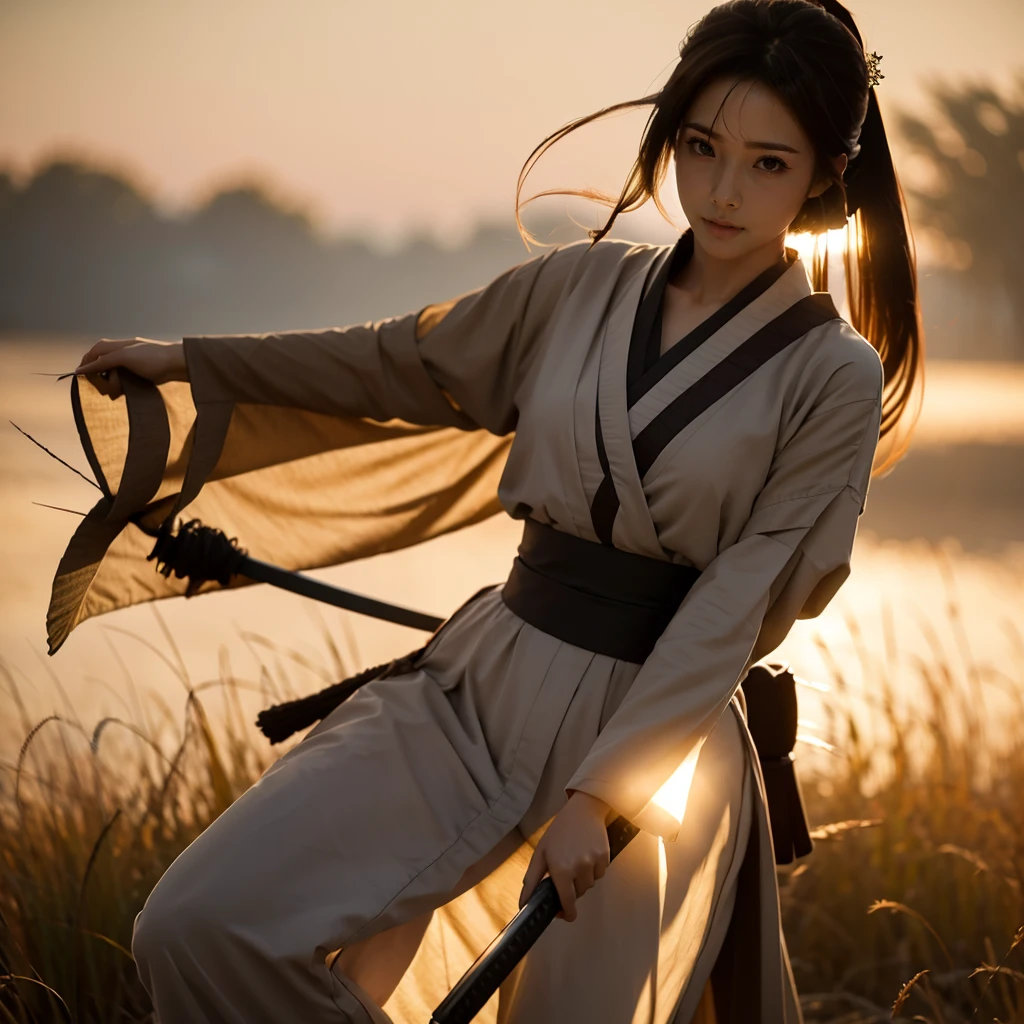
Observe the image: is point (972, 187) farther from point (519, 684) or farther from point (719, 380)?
point (519, 684)

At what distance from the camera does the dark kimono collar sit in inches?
55.7

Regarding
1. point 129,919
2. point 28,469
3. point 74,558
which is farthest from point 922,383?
point 28,469

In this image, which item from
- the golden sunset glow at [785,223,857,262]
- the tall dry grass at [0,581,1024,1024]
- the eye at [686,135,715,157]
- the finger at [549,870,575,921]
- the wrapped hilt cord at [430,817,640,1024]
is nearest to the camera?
the wrapped hilt cord at [430,817,640,1024]

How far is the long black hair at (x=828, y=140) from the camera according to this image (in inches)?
51.4

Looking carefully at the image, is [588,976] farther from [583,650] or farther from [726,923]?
[583,650]

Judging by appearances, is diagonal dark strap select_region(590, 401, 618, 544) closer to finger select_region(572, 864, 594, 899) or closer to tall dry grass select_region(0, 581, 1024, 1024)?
finger select_region(572, 864, 594, 899)

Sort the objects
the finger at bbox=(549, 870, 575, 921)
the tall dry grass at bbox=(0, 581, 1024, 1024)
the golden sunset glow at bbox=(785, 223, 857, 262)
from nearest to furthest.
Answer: the finger at bbox=(549, 870, 575, 921)
the golden sunset glow at bbox=(785, 223, 857, 262)
the tall dry grass at bbox=(0, 581, 1024, 1024)

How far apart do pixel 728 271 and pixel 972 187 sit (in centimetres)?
552

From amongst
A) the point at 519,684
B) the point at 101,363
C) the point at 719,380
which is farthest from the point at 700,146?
the point at 101,363

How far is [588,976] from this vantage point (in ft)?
4.13

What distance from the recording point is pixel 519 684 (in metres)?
1.42

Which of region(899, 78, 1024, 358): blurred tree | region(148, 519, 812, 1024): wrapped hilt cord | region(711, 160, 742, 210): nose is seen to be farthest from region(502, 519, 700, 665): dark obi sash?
region(899, 78, 1024, 358): blurred tree

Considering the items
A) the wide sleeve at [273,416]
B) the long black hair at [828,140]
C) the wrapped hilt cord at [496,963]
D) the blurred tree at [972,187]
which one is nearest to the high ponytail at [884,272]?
the long black hair at [828,140]

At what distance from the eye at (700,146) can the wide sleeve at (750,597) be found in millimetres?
311
